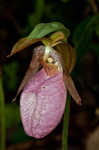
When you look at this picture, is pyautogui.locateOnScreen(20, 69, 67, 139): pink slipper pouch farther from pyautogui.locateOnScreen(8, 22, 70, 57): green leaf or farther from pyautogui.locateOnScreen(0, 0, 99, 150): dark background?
pyautogui.locateOnScreen(0, 0, 99, 150): dark background

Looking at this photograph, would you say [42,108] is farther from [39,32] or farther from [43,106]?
[39,32]

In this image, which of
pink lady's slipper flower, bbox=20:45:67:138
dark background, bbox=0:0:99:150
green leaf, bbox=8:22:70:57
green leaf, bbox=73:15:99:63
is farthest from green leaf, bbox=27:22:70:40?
dark background, bbox=0:0:99:150

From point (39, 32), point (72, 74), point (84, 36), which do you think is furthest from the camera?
point (72, 74)

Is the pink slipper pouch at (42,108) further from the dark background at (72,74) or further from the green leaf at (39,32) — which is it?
the dark background at (72,74)

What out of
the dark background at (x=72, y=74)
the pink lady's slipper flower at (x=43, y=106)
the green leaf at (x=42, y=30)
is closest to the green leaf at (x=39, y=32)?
the green leaf at (x=42, y=30)

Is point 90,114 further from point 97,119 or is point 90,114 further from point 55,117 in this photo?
point 55,117

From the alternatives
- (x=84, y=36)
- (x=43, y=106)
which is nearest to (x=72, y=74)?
(x=84, y=36)

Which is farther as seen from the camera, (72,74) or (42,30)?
(72,74)

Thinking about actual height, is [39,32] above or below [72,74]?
above
